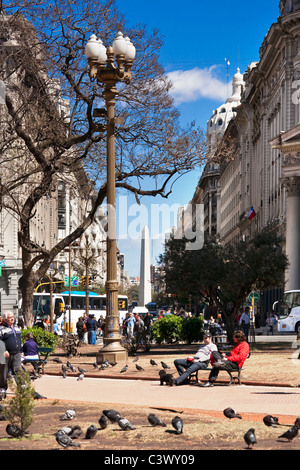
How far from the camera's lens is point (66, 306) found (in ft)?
212

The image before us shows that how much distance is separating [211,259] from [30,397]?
2203 centimetres

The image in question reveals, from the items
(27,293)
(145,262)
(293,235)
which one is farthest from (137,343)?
(145,262)

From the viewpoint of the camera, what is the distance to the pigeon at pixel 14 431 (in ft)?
33.3

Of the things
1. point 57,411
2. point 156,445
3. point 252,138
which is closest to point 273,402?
point 57,411

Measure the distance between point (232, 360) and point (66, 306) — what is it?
155 ft

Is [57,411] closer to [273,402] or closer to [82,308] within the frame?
[273,402]

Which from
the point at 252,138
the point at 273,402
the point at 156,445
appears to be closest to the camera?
the point at 156,445

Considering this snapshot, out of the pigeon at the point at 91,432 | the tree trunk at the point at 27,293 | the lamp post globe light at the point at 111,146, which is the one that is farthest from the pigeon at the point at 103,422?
the tree trunk at the point at 27,293

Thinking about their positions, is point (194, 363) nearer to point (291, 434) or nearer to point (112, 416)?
point (112, 416)

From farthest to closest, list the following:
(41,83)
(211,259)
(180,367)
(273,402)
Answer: (211,259) → (41,83) → (180,367) → (273,402)

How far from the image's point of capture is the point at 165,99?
2717 centimetres

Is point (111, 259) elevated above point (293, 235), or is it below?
below

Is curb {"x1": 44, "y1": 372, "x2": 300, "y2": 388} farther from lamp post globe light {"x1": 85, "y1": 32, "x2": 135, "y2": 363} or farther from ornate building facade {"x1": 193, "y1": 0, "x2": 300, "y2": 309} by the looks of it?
ornate building facade {"x1": 193, "y1": 0, "x2": 300, "y2": 309}

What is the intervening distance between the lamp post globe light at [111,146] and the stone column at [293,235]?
3164 cm
